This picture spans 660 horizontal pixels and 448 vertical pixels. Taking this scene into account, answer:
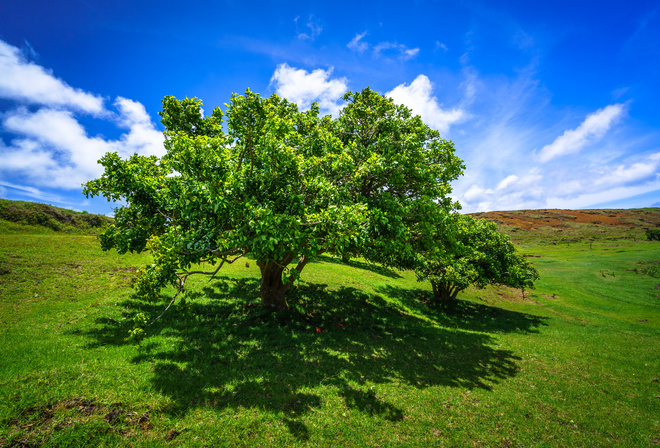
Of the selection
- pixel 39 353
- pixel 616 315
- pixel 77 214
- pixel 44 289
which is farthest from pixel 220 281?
pixel 616 315

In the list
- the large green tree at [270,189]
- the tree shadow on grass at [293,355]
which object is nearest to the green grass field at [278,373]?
the tree shadow on grass at [293,355]

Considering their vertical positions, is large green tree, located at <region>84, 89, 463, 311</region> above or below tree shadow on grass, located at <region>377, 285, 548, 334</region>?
above

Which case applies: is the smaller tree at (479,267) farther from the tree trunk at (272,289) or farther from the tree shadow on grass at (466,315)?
the tree trunk at (272,289)

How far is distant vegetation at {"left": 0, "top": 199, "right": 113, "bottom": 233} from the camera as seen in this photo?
25938 mm

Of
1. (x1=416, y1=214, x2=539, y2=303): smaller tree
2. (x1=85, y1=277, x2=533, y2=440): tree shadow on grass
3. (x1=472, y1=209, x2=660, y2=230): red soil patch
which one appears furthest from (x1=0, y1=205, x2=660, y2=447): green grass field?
(x1=472, y1=209, x2=660, y2=230): red soil patch

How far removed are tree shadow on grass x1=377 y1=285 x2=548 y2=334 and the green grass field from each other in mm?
2063

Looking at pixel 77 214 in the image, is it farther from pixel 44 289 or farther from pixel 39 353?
pixel 39 353

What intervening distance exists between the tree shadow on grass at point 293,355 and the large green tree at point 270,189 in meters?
2.82

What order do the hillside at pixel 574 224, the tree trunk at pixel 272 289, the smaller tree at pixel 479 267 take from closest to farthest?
the tree trunk at pixel 272 289 → the smaller tree at pixel 479 267 → the hillside at pixel 574 224

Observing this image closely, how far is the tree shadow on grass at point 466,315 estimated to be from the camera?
2309cm

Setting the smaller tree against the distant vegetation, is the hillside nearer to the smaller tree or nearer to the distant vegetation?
the smaller tree

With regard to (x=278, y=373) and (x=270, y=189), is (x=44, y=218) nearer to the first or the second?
(x=270, y=189)

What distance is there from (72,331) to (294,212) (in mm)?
11463

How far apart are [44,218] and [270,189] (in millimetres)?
34904
